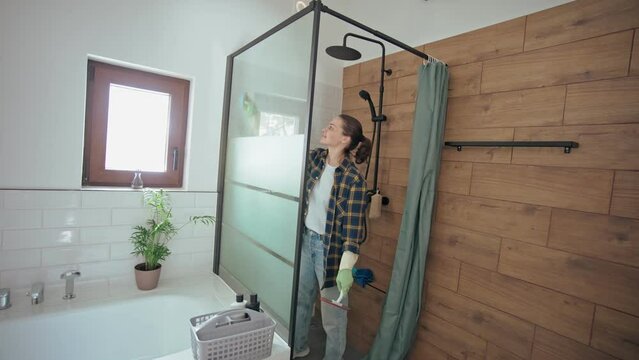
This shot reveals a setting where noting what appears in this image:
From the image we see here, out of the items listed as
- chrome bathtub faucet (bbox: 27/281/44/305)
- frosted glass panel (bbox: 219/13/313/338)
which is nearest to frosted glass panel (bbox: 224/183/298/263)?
frosted glass panel (bbox: 219/13/313/338)

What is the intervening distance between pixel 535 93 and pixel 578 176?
1.34 feet

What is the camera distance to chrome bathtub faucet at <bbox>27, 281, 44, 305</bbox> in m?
1.45

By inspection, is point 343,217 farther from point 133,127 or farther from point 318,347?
point 133,127

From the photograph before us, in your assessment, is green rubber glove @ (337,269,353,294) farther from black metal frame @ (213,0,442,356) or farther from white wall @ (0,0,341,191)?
white wall @ (0,0,341,191)

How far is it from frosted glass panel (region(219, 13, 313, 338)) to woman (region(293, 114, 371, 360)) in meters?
0.18

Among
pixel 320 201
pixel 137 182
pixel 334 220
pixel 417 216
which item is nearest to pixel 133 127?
pixel 137 182

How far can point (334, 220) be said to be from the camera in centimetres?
155

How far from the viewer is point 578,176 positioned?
127 centimetres

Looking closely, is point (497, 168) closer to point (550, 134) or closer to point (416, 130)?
point (550, 134)

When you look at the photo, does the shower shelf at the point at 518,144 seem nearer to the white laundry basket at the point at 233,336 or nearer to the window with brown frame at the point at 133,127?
the white laundry basket at the point at 233,336

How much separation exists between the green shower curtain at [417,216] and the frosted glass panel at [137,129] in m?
1.48

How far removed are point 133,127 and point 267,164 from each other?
0.88 metres

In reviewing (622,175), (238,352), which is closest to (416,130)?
(622,175)

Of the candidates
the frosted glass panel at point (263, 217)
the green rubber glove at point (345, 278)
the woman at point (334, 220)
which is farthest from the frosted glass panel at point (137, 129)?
the green rubber glove at point (345, 278)
